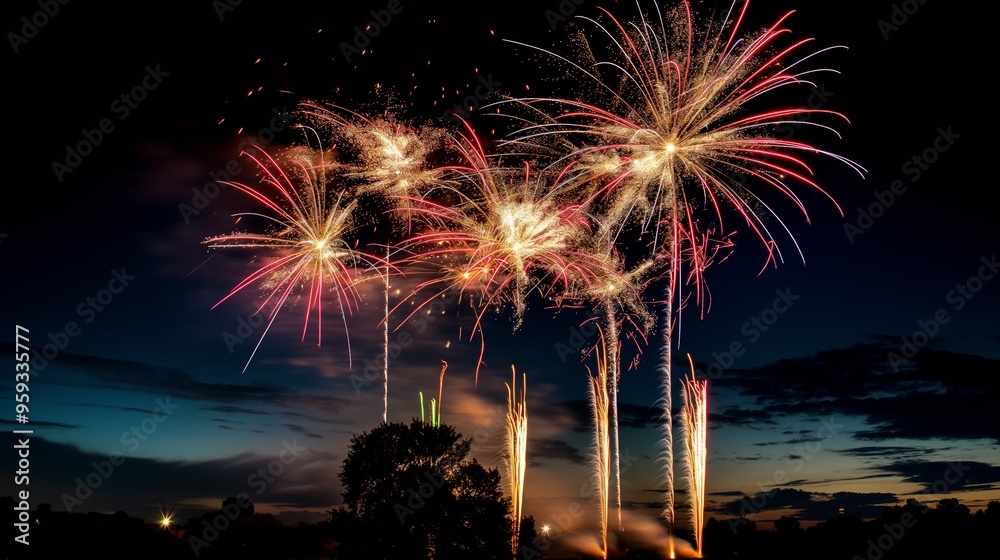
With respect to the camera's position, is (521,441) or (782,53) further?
(521,441)

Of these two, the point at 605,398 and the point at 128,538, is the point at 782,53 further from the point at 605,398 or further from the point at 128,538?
the point at 128,538

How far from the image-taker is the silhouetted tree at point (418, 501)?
74.0 ft

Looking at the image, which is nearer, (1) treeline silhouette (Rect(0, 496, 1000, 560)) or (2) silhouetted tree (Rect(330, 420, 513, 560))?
(2) silhouetted tree (Rect(330, 420, 513, 560))

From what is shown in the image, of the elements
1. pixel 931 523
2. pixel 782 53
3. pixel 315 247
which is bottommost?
pixel 931 523

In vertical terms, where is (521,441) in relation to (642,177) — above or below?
below

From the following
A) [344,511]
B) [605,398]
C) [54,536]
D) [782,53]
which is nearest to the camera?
[782,53]

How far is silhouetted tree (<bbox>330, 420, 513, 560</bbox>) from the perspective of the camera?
2256 centimetres

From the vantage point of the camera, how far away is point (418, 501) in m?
23.0

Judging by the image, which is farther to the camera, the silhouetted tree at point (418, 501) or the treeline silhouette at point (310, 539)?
the treeline silhouette at point (310, 539)

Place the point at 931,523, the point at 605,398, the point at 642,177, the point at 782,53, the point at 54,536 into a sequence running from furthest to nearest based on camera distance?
the point at 931,523, the point at 54,536, the point at 605,398, the point at 642,177, the point at 782,53

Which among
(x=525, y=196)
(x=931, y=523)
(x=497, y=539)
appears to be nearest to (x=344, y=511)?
(x=497, y=539)

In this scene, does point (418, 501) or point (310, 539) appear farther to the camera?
point (310, 539)

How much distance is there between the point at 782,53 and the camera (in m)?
18.3

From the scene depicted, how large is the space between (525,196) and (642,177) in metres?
4.06
